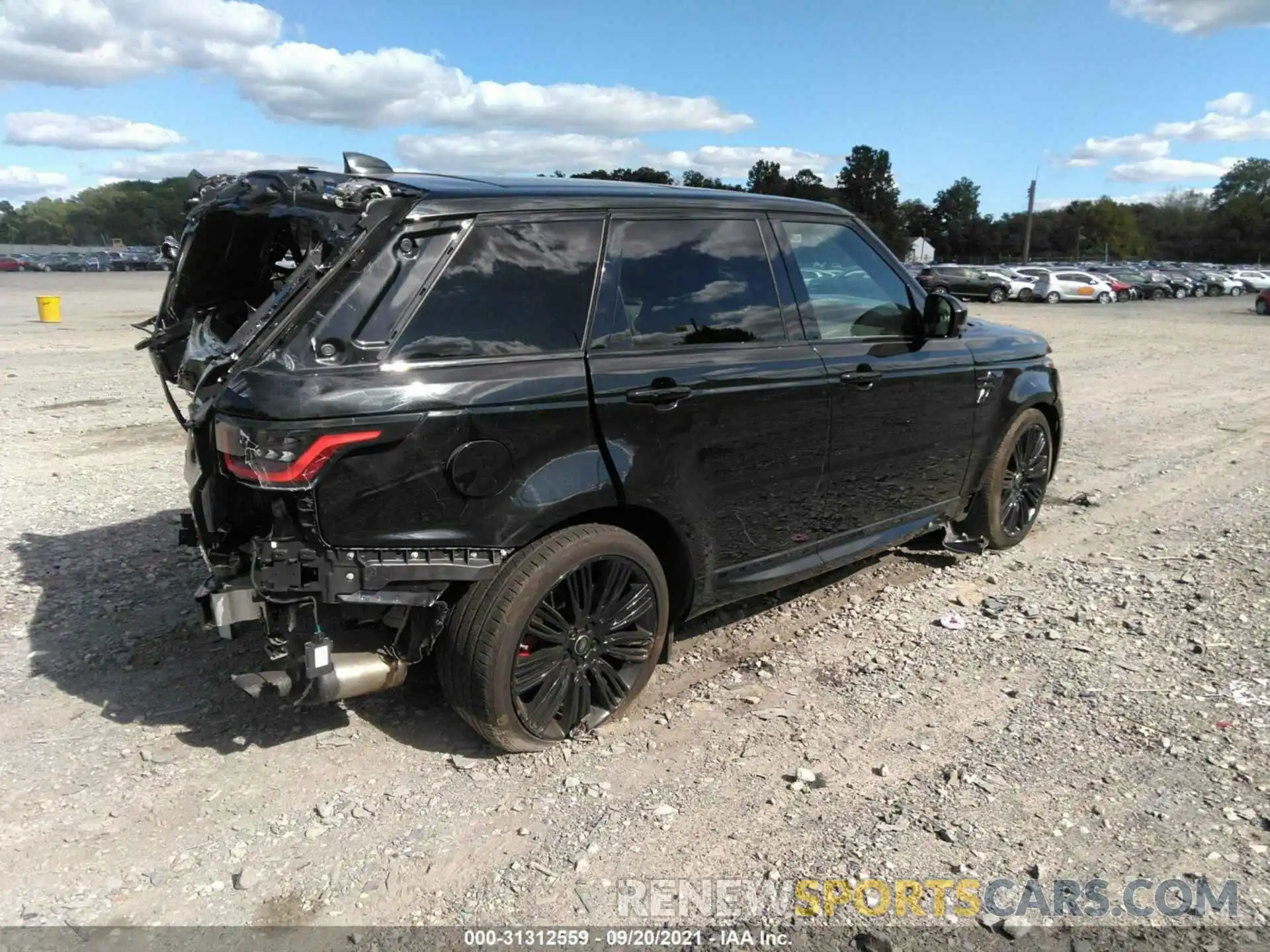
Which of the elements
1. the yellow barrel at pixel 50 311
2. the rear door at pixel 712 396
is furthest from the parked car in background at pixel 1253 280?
the rear door at pixel 712 396

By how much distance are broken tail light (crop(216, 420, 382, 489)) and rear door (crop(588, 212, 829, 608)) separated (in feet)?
2.94

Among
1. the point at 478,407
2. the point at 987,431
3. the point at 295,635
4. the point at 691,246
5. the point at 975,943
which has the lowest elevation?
the point at 975,943

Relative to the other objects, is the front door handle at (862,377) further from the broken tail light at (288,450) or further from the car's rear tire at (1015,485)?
the broken tail light at (288,450)

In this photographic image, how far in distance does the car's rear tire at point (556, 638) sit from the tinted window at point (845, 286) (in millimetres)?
1415

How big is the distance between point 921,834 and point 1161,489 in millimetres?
5159

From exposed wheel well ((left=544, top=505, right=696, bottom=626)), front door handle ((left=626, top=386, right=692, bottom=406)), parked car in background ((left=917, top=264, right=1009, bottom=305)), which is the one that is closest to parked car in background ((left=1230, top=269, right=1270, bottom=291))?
parked car in background ((left=917, top=264, right=1009, bottom=305))

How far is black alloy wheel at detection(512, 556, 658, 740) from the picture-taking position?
3166 mm

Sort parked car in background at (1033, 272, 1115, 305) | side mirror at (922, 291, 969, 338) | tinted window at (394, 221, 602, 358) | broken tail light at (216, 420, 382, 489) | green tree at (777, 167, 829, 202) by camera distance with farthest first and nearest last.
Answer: green tree at (777, 167, 829, 202) → parked car in background at (1033, 272, 1115, 305) → side mirror at (922, 291, 969, 338) → tinted window at (394, 221, 602, 358) → broken tail light at (216, 420, 382, 489)

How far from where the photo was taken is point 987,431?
16.2 ft

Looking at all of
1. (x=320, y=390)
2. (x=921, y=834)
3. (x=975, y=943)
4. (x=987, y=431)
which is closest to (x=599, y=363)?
(x=320, y=390)

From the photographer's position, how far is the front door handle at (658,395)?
3.22 meters

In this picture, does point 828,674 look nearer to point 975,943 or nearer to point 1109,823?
point 1109,823

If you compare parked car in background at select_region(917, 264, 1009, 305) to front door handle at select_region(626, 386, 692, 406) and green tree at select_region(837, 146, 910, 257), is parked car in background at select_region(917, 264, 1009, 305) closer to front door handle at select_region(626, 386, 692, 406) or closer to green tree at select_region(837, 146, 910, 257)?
front door handle at select_region(626, 386, 692, 406)

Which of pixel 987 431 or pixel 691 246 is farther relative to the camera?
pixel 987 431
